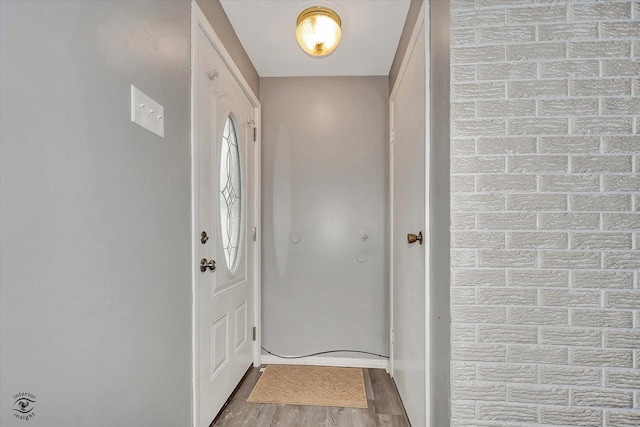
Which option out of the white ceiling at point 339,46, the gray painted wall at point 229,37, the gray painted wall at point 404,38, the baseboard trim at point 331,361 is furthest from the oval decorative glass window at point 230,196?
the gray painted wall at point 404,38

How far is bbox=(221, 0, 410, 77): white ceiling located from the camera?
1.85 metres

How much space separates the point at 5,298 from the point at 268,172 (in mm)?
2098

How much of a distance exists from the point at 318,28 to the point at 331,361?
229cm

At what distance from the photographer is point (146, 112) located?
112 cm

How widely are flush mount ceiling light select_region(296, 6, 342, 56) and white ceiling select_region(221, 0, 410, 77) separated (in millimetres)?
39

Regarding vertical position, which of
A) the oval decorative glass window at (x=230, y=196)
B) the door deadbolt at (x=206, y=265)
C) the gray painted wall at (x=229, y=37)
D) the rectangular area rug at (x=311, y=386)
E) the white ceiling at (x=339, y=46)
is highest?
the white ceiling at (x=339, y=46)

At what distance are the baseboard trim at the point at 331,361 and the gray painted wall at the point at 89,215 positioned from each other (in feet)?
4.28

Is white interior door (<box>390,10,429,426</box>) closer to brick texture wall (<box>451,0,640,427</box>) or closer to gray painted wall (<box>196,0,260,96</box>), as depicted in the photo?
brick texture wall (<box>451,0,640,427</box>)

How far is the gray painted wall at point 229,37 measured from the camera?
5.59ft

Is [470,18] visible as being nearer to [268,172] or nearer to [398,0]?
[398,0]

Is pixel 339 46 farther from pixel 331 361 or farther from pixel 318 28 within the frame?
pixel 331 361

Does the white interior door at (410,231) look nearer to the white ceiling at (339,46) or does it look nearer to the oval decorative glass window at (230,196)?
the white ceiling at (339,46)

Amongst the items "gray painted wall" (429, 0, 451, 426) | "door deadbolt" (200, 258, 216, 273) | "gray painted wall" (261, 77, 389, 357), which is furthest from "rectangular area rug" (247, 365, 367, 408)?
"door deadbolt" (200, 258, 216, 273)

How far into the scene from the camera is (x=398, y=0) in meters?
1.80
